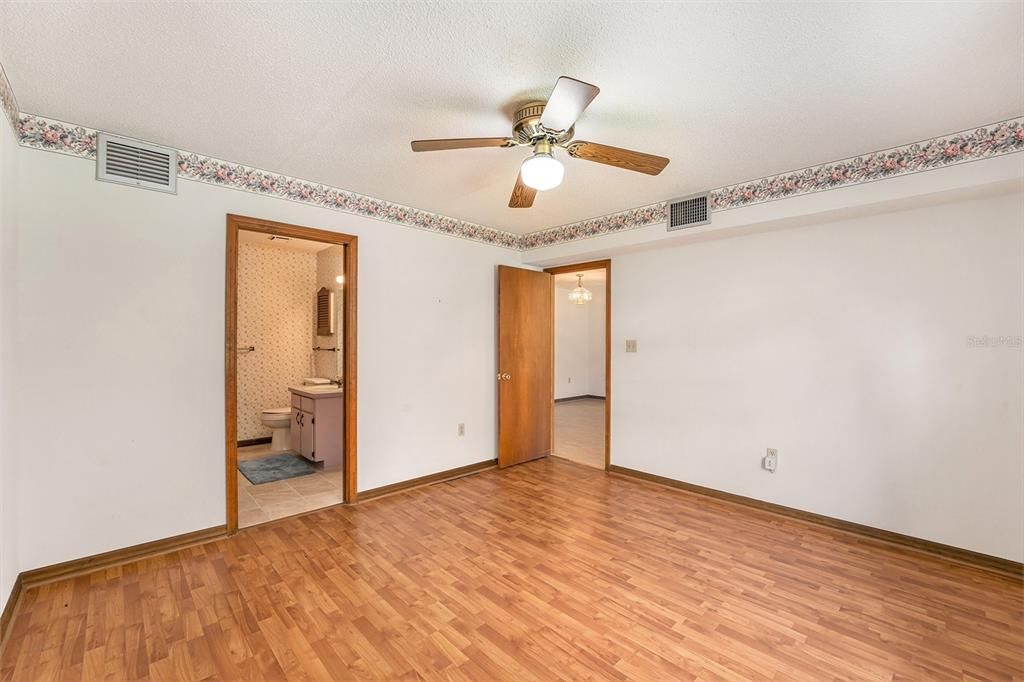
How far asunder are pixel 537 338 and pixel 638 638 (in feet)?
11.1

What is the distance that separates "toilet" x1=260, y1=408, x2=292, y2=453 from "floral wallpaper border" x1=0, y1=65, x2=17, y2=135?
11.8 feet

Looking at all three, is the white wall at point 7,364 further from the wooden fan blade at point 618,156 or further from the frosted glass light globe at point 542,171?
the wooden fan blade at point 618,156

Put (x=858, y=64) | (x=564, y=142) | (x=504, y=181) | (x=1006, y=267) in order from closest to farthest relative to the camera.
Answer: (x=858, y=64), (x=564, y=142), (x=1006, y=267), (x=504, y=181)

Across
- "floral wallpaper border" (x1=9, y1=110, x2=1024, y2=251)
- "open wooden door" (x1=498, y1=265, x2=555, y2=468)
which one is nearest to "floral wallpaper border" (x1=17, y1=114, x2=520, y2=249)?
"floral wallpaper border" (x1=9, y1=110, x2=1024, y2=251)

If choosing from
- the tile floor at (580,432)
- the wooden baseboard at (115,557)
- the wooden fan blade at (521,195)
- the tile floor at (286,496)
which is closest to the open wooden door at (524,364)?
the tile floor at (580,432)

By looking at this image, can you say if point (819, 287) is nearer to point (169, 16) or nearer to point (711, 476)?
point (711, 476)

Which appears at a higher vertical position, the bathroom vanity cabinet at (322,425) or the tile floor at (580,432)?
the bathroom vanity cabinet at (322,425)

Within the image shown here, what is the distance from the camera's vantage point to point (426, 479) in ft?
13.5

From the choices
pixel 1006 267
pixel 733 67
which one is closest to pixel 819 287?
pixel 1006 267

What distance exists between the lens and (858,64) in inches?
72.9

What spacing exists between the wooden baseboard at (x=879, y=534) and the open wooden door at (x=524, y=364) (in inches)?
59.8

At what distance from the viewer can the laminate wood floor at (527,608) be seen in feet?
5.92

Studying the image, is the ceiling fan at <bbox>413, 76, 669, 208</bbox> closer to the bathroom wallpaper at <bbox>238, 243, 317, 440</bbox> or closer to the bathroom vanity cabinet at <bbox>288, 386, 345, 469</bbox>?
the bathroom vanity cabinet at <bbox>288, 386, 345, 469</bbox>

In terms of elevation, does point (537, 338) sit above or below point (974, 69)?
below
